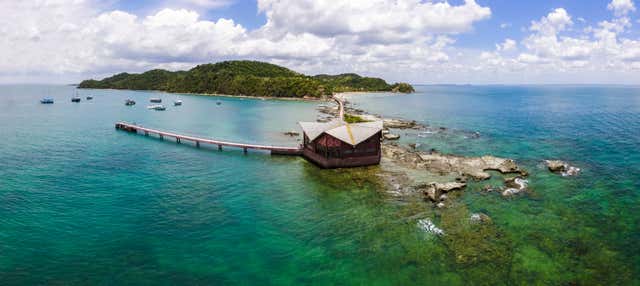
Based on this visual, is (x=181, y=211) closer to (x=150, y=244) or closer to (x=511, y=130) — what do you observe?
(x=150, y=244)

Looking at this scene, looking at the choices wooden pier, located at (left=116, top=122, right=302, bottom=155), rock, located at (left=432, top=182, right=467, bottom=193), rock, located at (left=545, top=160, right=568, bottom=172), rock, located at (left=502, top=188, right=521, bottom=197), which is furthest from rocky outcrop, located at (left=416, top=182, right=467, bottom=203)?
wooden pier, located at (left=116, top=122, right=302, bottom=155)

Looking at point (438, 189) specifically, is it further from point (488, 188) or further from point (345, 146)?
point (345, 146)

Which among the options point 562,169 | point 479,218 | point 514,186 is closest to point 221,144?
point 479,218

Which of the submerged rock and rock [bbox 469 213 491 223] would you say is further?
the submerged rock

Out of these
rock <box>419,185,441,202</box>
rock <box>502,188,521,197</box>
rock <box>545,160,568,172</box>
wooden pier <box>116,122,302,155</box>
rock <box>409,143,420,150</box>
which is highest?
wooden pier <box>116,122,302,155</box>

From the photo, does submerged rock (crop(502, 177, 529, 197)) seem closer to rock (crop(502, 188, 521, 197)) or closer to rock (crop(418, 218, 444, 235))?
rock (crop(502, 188, 521, 197))

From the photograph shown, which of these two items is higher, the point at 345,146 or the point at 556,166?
the point at 345,146
